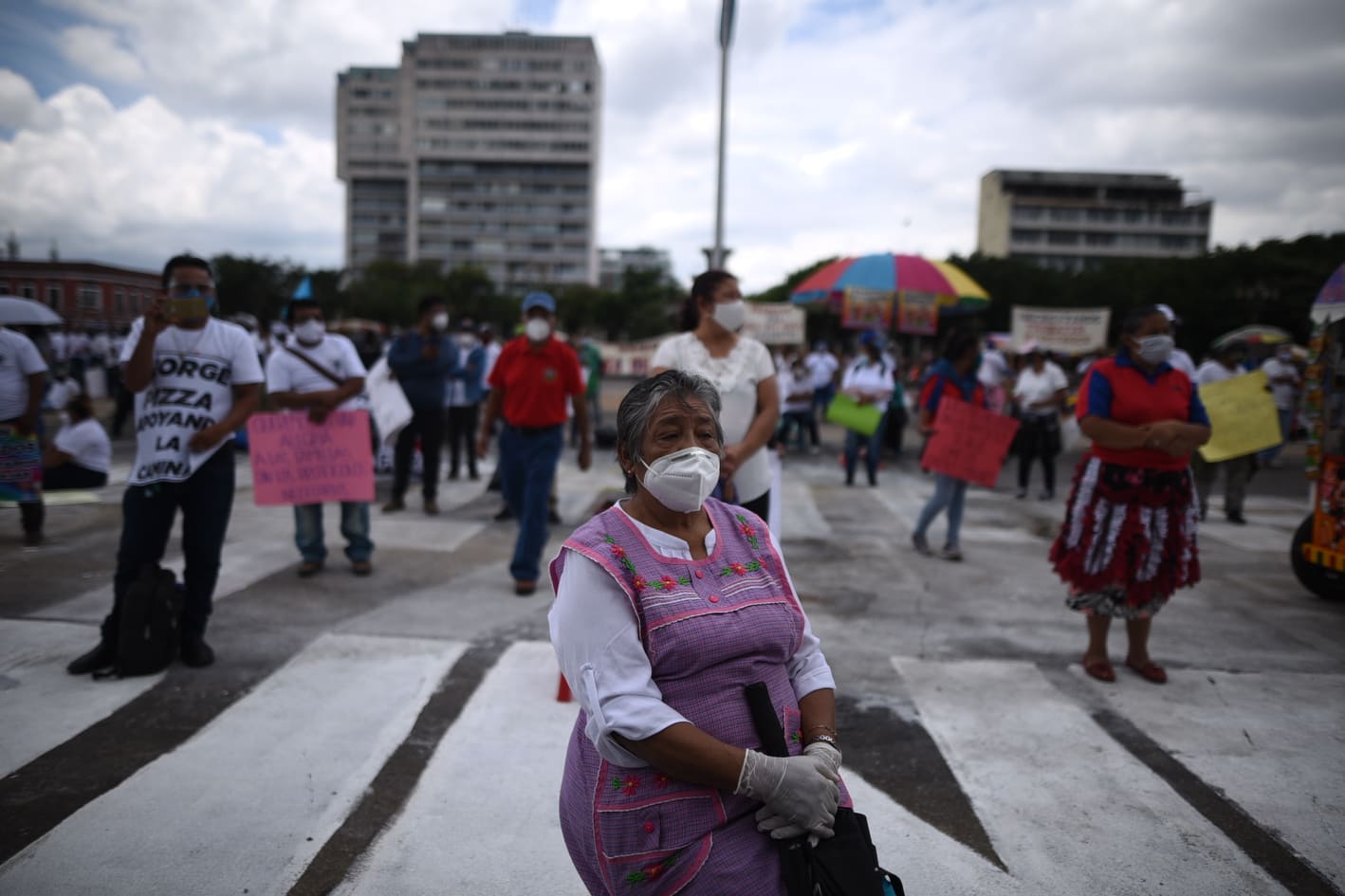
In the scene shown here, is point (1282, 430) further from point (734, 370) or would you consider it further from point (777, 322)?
point (734, 370)

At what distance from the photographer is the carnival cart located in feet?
18.6

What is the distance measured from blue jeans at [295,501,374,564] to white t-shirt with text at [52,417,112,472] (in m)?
3.59

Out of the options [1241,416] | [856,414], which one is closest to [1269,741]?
[1241,416]

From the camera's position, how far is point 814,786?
185 centimetres

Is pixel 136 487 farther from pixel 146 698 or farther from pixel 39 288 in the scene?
pixel 39 288

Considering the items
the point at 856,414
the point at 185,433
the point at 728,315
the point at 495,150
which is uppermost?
the point at 495,150

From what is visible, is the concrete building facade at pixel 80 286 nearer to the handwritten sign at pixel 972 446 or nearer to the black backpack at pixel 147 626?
the black backpack at pixel 147 626

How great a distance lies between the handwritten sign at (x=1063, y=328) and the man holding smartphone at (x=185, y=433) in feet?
69.0

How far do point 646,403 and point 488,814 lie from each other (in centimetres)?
185

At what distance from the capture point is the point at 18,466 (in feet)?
21.1

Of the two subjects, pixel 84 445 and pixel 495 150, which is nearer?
pixel 84 445

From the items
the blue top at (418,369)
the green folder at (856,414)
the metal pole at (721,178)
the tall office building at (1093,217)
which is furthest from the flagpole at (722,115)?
the tall office building at (1093,217)

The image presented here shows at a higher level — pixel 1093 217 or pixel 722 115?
pixel 1093 217

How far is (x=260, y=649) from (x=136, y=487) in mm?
1090
